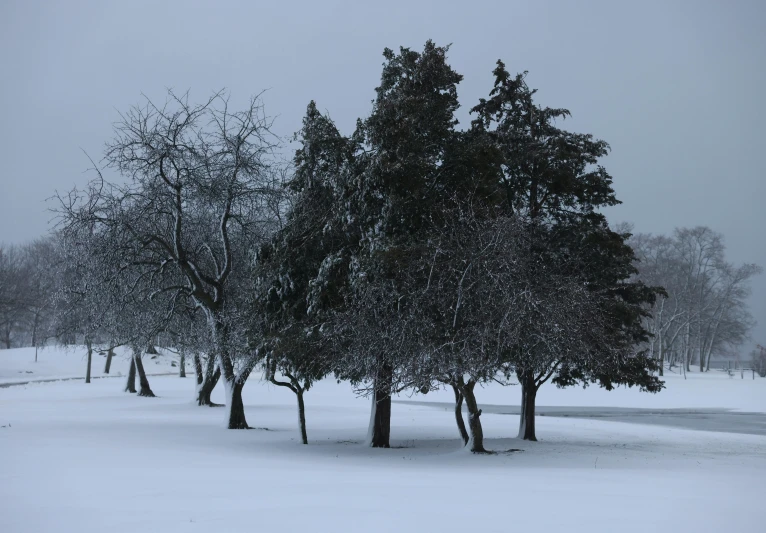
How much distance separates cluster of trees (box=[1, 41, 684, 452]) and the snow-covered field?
6.40 feet

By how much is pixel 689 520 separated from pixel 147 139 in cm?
1586

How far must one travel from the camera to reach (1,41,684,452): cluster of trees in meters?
15.0

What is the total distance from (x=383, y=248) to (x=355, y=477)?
4.77m

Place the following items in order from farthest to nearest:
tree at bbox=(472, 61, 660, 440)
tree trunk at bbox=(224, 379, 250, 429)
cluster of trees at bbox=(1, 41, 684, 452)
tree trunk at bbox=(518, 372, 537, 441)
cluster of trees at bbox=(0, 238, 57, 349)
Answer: cluster of trees at bbox=(0, 238, 57, 349) → tree trunk at bbox=(224, 379, 250, 429) → tree trunk at bbox=(518, 372, 537, 441) → tree at bbox=(472, 61, 660, 440) → cluster of trees at bbox=(1, 41, 684, 452)

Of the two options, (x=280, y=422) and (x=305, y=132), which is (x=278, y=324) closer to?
(x=305, y=132)

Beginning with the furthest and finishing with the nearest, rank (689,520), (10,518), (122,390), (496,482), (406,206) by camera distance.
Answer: (122,390)
(406,206)
(496,482)
(689,520)
(10,518)

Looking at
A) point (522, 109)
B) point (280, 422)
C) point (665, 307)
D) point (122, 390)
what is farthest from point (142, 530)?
point (665, 307)

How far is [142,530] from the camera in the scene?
7938 millimetres

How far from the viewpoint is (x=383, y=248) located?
15.3 m

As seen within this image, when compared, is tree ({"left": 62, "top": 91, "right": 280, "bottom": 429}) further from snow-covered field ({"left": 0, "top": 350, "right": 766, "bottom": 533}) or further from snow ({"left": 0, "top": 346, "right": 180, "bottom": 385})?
snow ({"left": 0, "top": 346, "right": 180, "bottom": 385})

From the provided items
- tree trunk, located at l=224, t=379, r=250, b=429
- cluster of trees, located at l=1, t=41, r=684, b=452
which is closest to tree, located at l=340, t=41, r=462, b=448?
cluster of trees, located at l=1, t=41, r=684, b=452

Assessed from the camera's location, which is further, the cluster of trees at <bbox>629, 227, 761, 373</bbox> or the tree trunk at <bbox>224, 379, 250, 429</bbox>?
the cluster of trees at <bbox>629, 227, 761, 373</bbox>

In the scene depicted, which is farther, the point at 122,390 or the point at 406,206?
the point at 122,390

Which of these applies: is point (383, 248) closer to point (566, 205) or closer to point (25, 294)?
point (566, 205)
